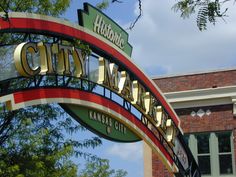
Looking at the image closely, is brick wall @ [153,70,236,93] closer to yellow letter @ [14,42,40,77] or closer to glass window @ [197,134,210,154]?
glass window @ [197,134,210,154]

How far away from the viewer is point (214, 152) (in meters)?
21.8

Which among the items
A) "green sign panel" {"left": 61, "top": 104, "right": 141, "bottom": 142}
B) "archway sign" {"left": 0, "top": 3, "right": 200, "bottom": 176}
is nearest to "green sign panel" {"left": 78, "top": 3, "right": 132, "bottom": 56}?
"archway sign" {"left": 0, "top": 3, "right": 200, "bottom": 176}

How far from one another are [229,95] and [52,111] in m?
10.5

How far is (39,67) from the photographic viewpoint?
34.4 feet

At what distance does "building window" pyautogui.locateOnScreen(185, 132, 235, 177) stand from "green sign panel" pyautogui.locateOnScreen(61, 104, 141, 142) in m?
7.97

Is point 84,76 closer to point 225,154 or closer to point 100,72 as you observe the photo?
point 100,72

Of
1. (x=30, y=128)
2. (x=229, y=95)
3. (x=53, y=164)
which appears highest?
(x=229, y=95)

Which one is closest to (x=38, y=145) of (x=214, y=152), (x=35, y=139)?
(x=35, y=139)

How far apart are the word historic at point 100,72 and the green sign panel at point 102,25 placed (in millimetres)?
643

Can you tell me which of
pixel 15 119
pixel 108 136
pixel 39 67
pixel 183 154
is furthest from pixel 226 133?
pixel 39 67

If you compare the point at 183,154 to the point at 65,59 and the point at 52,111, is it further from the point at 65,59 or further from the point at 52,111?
the point at 65,59

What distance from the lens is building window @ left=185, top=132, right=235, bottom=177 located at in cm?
2166

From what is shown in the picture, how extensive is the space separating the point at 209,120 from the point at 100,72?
10.5m

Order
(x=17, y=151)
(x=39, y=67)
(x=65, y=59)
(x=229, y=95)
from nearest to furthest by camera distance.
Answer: (x=39, y=67)
(x=65, y=59)
(x=17, y=151)
(x=229, y=95)
